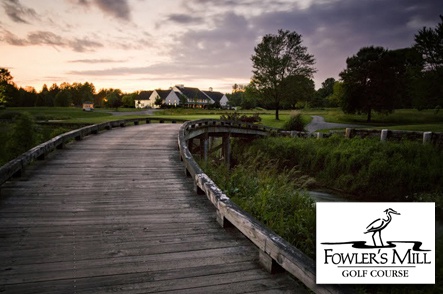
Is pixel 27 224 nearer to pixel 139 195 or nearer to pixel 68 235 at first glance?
pixel 68 235

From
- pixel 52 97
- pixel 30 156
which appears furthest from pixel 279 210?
pixel 52 97

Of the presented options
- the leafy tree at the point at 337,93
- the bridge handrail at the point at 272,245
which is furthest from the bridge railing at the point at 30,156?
the leafy tree at the point at 337,93

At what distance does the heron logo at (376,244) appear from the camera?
2.53 m

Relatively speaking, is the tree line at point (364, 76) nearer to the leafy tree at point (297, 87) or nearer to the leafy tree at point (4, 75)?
the leafy tree at point (297, 87)

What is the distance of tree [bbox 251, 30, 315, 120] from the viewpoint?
123 ft

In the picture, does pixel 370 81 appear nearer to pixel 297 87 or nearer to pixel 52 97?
pixel 297 87

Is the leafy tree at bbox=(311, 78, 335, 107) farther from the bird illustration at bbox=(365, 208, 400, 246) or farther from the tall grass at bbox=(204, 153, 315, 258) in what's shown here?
the bird illustration at bbox=(365, 208, 400, 246)

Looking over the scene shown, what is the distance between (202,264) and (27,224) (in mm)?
2886

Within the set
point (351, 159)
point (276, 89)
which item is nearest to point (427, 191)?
point (351, 159)

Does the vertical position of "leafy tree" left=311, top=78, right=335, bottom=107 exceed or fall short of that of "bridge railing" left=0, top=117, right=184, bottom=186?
it exceeds it

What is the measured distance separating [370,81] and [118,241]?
38.1 metres

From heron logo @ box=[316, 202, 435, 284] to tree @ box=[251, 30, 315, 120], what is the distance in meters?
35.9

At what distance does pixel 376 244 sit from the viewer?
2678mm

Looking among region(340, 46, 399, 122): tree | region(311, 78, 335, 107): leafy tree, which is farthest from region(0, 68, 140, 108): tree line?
region(340, 46, 399, 122): tree
